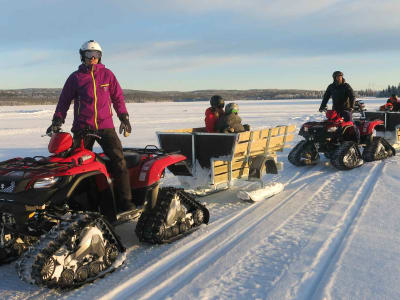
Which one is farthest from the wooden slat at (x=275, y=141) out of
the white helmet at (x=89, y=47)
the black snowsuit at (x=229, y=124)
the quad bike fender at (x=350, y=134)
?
the white helmet at (x=89, y=47)

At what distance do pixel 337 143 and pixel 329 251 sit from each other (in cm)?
551

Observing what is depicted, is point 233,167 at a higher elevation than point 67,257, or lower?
higher

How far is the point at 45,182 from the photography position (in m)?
3.52

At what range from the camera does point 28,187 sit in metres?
3.45

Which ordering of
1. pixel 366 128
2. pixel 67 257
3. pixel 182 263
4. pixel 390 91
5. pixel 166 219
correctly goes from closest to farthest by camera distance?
1. pixel 67 257
2. pixel 182 263
3. pixel 166 219
4. pixel 366 128
5. pixel 390 91

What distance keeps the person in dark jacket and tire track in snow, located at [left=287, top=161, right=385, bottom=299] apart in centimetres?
334

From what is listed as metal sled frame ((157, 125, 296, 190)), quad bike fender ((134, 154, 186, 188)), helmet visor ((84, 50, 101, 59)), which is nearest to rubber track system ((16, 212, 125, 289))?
quad bike fender ((134, 154, 186, 188))

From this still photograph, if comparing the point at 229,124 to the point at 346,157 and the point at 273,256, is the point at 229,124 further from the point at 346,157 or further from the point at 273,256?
the point at 346,157

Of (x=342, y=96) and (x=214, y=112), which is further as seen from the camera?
(x=342, y=96)

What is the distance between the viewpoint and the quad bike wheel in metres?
8.89

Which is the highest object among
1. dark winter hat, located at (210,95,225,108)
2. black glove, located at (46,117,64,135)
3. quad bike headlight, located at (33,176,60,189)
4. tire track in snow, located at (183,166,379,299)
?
dark winter hat, located at (210,95,225,108)

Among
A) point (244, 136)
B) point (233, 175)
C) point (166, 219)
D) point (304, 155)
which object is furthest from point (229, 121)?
point (304, 155)

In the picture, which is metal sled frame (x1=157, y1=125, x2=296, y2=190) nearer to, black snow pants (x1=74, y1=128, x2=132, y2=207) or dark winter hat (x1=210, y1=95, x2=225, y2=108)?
dark winter hat (x1=210, y1=95, x2=225, y2=108)

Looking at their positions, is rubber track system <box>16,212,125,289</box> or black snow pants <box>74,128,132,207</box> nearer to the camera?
rubber track system <box>16,212,125,289</box>
